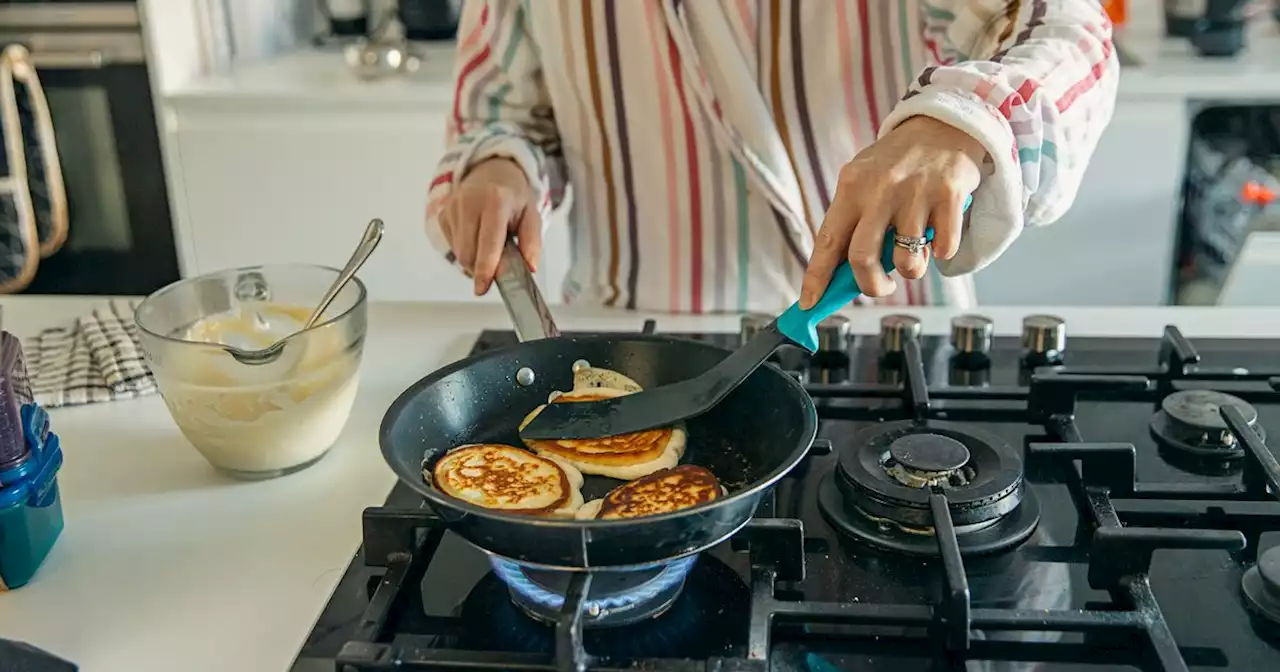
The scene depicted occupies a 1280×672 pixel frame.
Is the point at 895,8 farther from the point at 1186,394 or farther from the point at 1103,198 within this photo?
the point at 1103,198

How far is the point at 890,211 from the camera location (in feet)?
2.17

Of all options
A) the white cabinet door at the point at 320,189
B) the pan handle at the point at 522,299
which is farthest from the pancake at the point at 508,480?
the white cabinet door at the point at 320,189

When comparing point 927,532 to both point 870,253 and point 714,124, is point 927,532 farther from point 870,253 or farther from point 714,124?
point 714,124

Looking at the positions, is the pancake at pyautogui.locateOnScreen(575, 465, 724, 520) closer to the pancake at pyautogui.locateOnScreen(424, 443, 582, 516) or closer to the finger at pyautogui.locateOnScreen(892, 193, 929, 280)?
the pancake at pyautogui.locateOnScreen(424, 443, 582, 516)

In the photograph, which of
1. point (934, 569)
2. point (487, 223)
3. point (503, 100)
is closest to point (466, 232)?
point (487, 223)

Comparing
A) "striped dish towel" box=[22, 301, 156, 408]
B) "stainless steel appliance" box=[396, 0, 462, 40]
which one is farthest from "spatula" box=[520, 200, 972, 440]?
"stainless steel appliance" box=[396, 0, 462, 40]

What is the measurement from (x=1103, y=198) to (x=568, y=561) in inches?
61.1

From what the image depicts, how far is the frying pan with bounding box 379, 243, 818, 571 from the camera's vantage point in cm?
55

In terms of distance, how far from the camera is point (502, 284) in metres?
0.87

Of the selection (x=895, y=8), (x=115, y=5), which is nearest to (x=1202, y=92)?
(x=895, y=8)

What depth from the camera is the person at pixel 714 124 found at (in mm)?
805

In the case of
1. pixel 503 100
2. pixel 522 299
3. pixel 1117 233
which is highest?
pixel 503 100

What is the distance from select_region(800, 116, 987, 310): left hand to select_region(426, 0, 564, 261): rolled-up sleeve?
15.4 inches

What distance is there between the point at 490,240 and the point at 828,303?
0.99 ft
